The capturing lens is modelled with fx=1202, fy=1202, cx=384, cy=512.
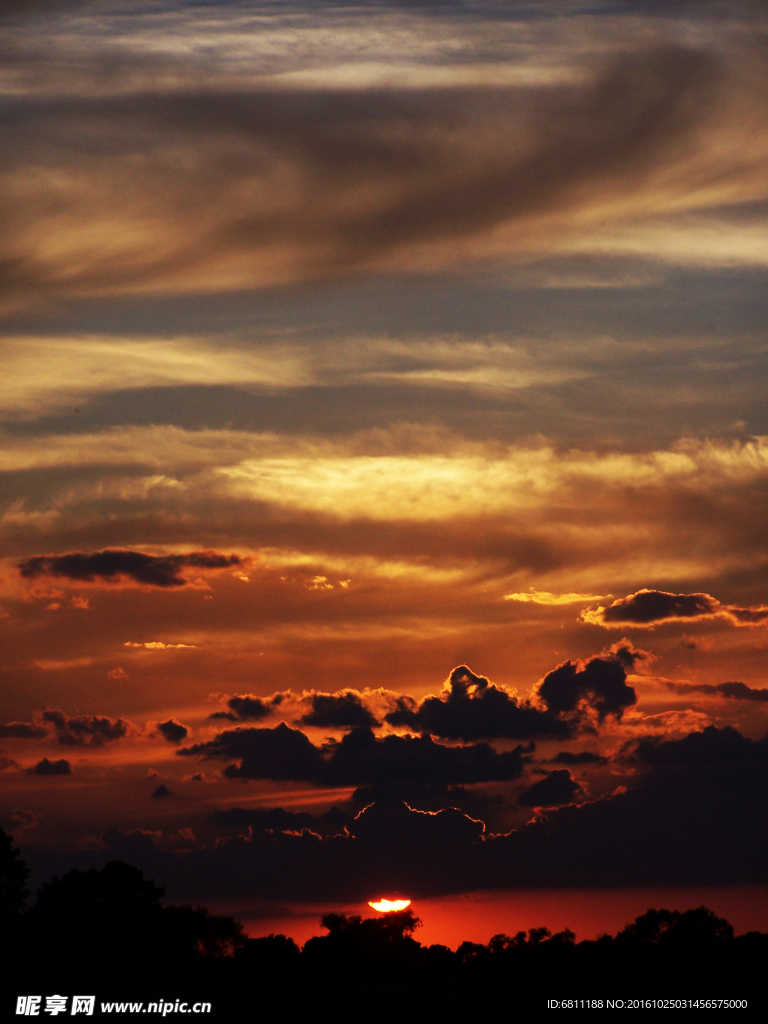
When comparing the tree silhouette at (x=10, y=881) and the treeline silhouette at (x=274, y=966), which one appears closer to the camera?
the treeline silhouette at (x=274, y=966)

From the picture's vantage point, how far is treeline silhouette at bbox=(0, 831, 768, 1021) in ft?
331

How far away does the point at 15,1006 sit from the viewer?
8488 centimetres

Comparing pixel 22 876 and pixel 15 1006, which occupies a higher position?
pixel 22 876

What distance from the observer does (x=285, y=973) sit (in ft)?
513

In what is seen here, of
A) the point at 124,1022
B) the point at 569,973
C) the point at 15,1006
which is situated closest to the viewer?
the point at 124,1022

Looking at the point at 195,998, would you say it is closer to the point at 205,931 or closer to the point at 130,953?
the point at 130,953

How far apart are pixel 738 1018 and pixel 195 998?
37372 millimetres

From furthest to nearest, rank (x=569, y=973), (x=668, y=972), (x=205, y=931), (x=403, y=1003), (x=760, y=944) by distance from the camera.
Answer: (x=205, y=931) < (x=760, y=944) < (x=569, y=973) < (x=668, y=972) < (x=403, y=1003)

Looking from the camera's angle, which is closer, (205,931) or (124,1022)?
(124,1022)

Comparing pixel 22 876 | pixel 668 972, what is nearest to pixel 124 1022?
pixel 668 972

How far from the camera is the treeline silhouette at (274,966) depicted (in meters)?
101

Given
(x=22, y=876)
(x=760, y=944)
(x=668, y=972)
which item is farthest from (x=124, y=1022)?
(x=760, y=944)

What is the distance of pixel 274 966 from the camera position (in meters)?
164

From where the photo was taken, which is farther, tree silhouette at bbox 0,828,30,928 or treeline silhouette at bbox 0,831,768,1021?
tree silhouette at bbox 0,828,30,928
